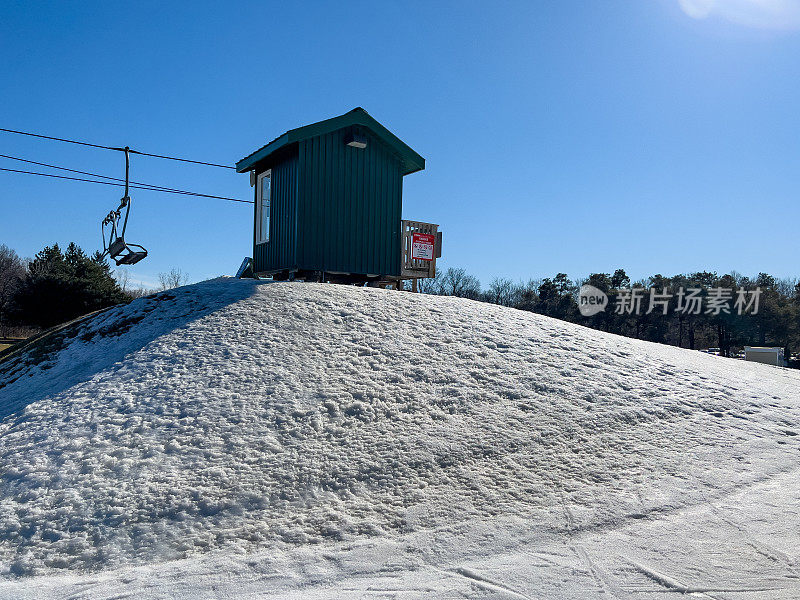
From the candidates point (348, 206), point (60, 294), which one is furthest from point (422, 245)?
point (60, 294)

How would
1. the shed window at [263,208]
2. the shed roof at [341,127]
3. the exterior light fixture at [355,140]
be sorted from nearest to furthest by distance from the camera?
the shed roof at [341,127] → the exterior light fixture at [355,140] → the shed window at [263,208]

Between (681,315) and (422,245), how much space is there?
42801 millimetres

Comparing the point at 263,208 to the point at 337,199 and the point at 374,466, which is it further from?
the point at 374,466

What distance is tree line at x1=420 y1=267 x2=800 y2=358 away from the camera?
1752 inches

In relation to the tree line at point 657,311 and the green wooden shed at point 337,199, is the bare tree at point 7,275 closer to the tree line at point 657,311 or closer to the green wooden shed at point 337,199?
the tree line at point 657,311

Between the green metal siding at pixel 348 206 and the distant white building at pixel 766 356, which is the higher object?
the green metal siding at pixel 348 206

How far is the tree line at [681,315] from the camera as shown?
44.5m

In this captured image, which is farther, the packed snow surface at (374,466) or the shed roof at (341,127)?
the shed roof at (341,127)

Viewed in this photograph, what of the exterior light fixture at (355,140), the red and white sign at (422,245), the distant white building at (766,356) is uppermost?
the exterior light fixture at (355,140)

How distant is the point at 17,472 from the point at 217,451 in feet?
5.86

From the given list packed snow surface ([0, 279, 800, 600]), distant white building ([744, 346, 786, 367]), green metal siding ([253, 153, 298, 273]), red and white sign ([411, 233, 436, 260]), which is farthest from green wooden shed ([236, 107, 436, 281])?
distant white building ([744, 346, 786, 367])

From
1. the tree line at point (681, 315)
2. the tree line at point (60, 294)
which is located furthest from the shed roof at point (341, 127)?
the tree line at point (681, 315)

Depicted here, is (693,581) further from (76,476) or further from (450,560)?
(76,476)

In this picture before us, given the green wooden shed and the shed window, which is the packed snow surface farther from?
the shed window
